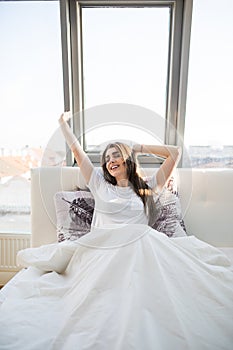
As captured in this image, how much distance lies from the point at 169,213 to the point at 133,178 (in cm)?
32

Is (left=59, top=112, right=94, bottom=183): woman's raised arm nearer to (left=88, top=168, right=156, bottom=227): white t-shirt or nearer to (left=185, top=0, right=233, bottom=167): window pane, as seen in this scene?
(left=88, top=168, right=156, bottom=227): white t-shirt

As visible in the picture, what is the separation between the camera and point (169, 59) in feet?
5.96

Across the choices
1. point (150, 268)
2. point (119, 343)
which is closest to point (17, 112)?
point (150, 268)

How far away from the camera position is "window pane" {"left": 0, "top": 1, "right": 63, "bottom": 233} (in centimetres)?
175

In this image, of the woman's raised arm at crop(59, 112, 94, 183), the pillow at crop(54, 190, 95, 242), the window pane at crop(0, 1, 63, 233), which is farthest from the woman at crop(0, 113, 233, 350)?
the window pane at crop(0, 1, 63, 233)

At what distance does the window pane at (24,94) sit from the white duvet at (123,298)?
103 centimetres

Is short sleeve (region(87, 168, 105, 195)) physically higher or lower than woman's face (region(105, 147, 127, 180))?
lower

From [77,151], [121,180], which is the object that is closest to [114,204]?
[121,180]

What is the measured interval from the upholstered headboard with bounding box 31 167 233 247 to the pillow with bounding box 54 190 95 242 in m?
0.11

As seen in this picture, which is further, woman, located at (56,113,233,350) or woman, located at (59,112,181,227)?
woman, located at (59,112,181,227)

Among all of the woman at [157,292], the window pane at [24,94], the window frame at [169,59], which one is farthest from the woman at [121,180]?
the window pane at [24,94]

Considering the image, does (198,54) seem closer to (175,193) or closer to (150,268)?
(175,193)

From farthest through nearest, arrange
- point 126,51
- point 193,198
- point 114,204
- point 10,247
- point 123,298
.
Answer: point 10,247 → point 126,51 → point 193,198 → point 114,204 → point 123,298

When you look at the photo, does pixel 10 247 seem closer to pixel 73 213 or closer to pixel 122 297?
pixel 73 213
